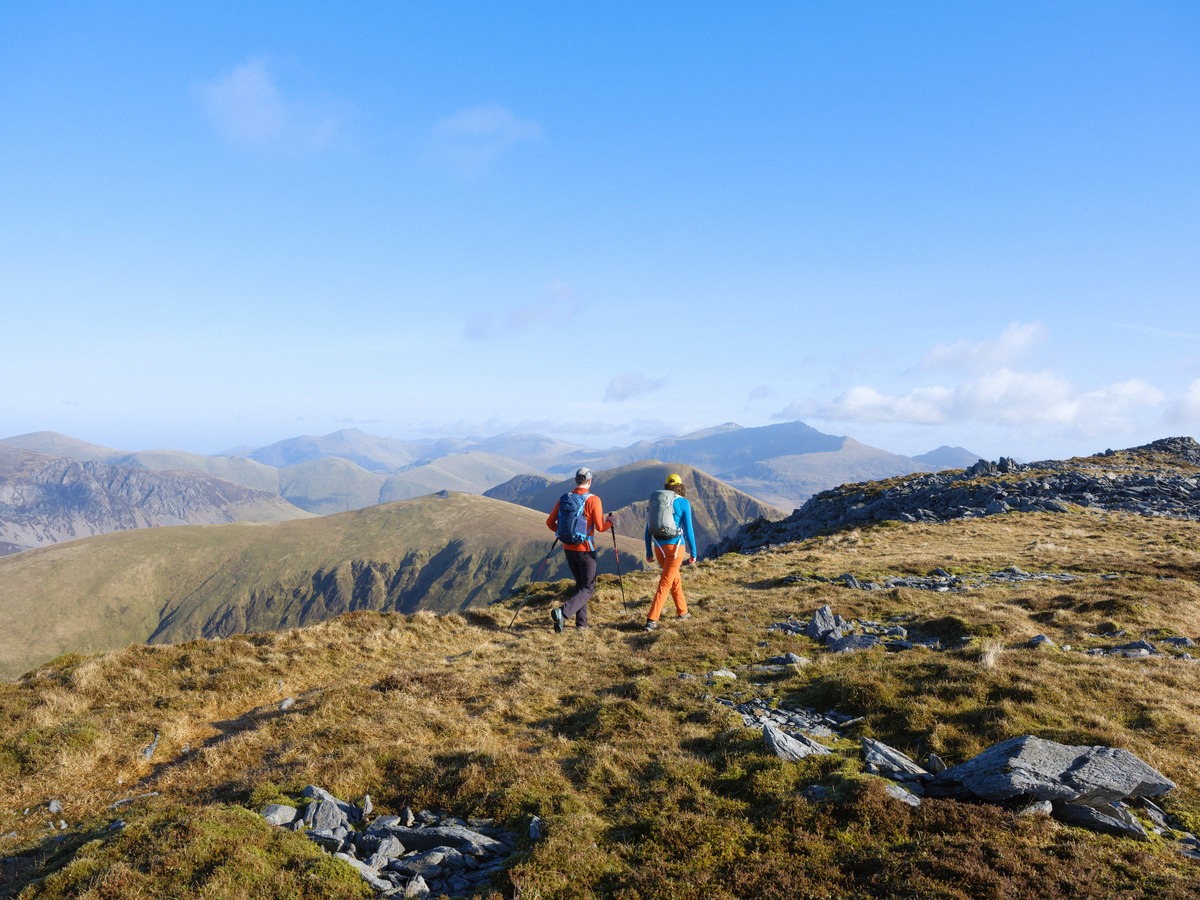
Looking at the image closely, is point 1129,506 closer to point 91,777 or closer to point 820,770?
point 820,770

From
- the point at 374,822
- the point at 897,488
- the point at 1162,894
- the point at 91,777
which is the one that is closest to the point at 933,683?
the point at 1162,894

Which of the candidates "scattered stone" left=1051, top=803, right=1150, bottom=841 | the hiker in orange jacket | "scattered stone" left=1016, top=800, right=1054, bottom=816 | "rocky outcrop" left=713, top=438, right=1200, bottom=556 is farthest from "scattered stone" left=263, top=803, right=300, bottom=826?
"rocky outcrop" left=713, top=438, right=1200, bottom=556

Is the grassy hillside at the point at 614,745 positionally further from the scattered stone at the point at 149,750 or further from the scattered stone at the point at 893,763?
the scattered stone at the point at 893,763

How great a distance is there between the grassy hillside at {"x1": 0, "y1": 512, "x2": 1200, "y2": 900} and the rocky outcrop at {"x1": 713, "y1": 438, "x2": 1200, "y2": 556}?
2674 cm

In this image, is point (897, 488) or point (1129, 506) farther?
point (897, 488)

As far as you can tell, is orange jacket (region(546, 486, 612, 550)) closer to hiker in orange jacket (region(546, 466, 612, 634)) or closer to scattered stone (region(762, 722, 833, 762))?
hiker in orange jacket (region(546, 466, 612, 634))

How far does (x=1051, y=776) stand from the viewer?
6.98 m

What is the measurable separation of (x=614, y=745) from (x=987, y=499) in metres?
49.0

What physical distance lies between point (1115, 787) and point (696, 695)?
6.71 metres

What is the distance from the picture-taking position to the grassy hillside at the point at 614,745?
6.13m

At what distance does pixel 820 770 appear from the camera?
8.24 meters

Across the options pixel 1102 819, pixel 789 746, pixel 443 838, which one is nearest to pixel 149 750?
pixel 443 838

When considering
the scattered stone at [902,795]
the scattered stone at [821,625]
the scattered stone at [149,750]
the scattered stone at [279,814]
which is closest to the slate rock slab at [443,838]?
the scattered stone at [279,814]

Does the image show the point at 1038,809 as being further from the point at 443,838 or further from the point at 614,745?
the point at 443,838
